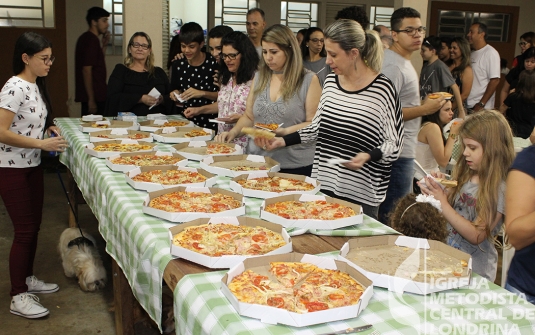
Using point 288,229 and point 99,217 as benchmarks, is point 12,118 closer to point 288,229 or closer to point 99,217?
point 99,217

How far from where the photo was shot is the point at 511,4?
1034 cm

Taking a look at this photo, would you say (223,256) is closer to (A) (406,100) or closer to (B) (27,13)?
(A) (406,100)

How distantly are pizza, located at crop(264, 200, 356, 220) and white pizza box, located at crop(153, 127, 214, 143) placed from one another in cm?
154

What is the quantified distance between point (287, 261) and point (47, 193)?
16.5 feet

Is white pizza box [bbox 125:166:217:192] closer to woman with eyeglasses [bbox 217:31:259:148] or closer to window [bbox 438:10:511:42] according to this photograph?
woman with eyeglasses [bbox 217:31:259:148]

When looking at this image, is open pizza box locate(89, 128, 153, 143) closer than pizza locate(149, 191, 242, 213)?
No

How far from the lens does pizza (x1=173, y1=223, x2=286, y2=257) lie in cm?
179

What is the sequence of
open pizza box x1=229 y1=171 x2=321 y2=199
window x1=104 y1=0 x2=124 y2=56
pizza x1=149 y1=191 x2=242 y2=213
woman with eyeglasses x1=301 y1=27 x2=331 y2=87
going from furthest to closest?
window x1=104 y1=0 x2=124 y2=56 < woman with eyeglasses x1=301 y1=27 x2=331 y2=87 < open pizza box x1=229 y1=171 x2=321 y2=199 < pizza x1=149 y1=191 x2=242 y2=213

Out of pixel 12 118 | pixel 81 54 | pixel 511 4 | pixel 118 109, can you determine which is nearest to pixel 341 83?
pixel 12 118

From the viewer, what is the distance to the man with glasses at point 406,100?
332 centimetres

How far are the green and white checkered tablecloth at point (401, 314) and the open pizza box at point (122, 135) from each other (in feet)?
7.44

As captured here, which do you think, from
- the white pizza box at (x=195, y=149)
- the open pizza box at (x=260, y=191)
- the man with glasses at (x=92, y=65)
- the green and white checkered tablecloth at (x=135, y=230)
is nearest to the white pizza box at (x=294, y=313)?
the green and white checkered tablecloth at (x=135, y=230)

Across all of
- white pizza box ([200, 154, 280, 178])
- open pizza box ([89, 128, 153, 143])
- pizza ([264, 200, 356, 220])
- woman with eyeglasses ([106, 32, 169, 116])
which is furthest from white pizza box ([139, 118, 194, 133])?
pizza ([264, 200, 356, 220])

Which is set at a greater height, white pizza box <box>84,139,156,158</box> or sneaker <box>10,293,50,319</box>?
white pizza box <box>84,139,156,158</box>
